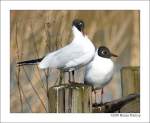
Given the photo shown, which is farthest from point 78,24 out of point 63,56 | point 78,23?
A: point 63,56

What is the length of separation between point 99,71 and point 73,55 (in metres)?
0.10

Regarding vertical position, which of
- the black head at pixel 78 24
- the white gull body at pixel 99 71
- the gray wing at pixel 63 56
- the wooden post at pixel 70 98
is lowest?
the wooden post at pixel 70 98

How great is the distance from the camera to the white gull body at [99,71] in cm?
146

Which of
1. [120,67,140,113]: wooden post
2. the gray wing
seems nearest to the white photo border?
[120,67,140,113]: wooden post

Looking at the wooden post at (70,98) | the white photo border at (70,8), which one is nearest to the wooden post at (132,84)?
the white photo border at (70,8)

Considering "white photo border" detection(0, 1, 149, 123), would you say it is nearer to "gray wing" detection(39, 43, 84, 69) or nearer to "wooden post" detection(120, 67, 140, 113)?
"wooden post" detection(120, 67, 140, 113)

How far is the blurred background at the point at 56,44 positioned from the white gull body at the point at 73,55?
0.02 m

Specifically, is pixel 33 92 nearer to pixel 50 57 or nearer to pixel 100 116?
pixel 50 57

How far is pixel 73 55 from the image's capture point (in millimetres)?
1460

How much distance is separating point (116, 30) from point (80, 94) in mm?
231

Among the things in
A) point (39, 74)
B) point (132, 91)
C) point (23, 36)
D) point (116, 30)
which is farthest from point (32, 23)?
point (132, 91)

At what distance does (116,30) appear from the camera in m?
1.47

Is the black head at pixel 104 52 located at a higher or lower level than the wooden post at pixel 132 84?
higher

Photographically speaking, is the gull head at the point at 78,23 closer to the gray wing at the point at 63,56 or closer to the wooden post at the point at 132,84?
the gray wing at the point at 63,56
